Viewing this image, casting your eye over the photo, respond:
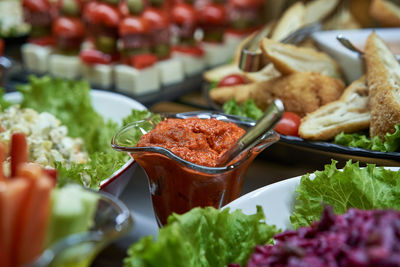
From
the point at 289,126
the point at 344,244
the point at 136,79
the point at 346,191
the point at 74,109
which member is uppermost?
the point at 344,244

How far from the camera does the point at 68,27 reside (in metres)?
2.70

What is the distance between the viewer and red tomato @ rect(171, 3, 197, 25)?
285cm

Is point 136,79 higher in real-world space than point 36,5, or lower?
lower

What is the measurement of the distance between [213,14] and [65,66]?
100 centimetres

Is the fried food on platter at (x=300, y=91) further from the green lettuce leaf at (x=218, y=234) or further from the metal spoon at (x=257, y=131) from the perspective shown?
the green lettuce leaf at (x=218, y=234)

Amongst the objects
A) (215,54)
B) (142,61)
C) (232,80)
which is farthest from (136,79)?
(215,54)

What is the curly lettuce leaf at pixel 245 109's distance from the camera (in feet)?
6.10

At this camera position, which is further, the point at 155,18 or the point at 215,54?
the point at 215,54

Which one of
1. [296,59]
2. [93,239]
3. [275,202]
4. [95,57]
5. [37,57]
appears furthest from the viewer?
[37,57]

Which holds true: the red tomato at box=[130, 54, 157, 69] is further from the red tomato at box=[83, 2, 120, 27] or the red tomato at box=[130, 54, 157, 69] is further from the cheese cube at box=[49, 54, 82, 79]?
the cheese cube at box=[49, 54, 82, 79]

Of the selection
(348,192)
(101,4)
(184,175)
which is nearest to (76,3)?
(101,4)

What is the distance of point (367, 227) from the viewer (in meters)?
0.79

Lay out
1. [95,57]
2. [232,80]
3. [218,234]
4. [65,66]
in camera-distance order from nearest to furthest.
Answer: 1. [218,234]
2. [232,80]
3. [95,57]
4. [65,66]

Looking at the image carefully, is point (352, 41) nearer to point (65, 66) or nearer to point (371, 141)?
point (371, 141)
